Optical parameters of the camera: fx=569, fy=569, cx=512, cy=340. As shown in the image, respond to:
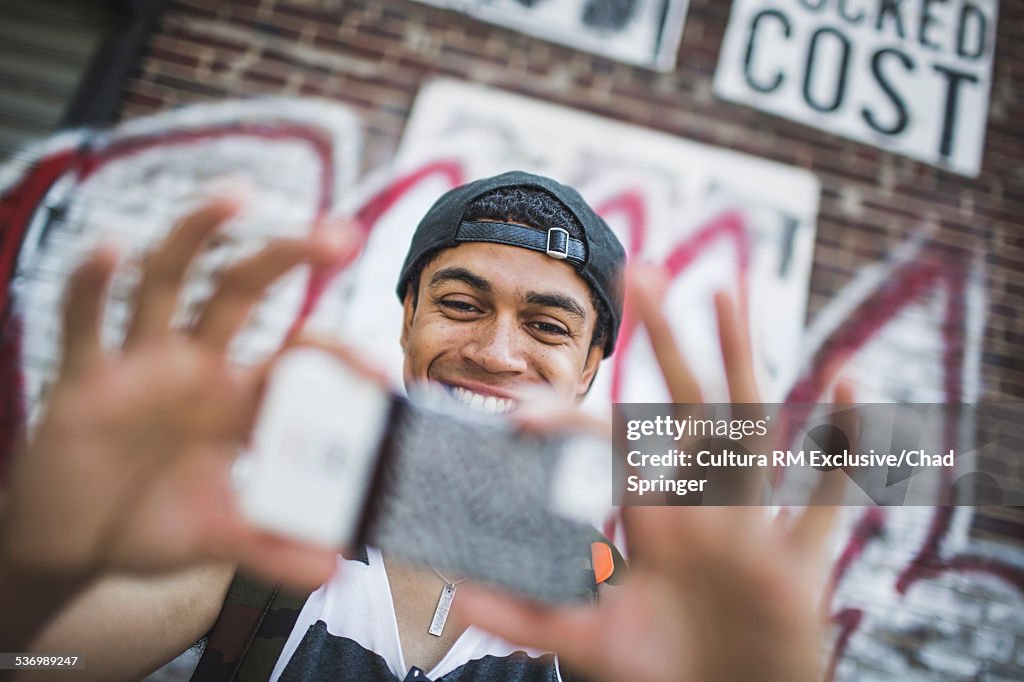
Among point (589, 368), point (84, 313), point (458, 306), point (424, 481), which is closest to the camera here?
point (84, 313)

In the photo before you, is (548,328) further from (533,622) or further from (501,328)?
(533,622)

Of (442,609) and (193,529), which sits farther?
(442,609)

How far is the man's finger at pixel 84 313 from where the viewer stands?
54 centimetres

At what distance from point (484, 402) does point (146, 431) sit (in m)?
0.62

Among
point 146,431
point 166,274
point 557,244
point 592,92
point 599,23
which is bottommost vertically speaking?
point 146,431

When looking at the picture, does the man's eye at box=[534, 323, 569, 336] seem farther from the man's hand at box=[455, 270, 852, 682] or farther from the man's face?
the man's hand at box=[455, 270, 852, 682]

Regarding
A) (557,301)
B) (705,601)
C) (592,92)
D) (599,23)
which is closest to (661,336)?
(705,601)

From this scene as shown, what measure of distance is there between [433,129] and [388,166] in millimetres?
237

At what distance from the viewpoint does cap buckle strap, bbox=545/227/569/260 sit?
43.8 inches

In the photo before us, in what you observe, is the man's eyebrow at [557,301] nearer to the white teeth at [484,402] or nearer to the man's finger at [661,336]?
the white teeth at [484,402]

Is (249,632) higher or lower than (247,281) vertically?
lower

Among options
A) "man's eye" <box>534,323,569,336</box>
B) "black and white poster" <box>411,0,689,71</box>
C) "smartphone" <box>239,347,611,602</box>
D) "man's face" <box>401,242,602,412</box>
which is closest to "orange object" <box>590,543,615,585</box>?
"smartphone" <box>239,347,611,602</box>

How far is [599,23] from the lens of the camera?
7.95 feet

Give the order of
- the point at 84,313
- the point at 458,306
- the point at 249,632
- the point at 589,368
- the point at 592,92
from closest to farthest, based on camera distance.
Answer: the point at 84,313 < the point at 249,632 < the point at 458,306 < the point at 589,368 < the point at 592,92
